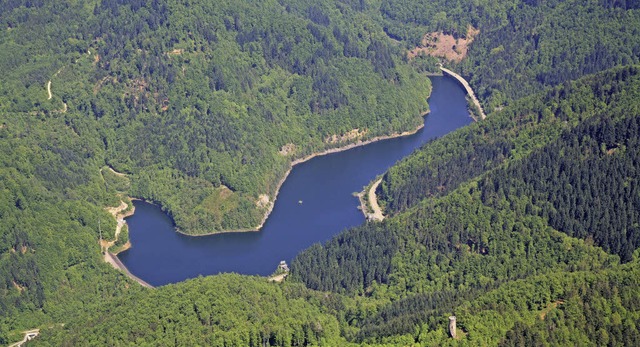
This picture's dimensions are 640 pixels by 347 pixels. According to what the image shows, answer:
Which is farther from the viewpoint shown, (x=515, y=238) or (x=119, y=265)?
(x=119, y=265)

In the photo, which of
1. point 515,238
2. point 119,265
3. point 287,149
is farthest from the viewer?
point 287,149

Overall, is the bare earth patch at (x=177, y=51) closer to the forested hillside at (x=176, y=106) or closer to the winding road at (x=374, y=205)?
the forested hillside at (x=176, y=106)

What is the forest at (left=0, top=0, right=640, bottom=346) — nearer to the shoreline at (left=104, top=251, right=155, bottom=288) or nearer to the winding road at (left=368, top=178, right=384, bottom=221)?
the winding road at (left=368, top=178, right=384, bottom=221)

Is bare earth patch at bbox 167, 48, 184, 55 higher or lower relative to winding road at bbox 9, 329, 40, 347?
higher

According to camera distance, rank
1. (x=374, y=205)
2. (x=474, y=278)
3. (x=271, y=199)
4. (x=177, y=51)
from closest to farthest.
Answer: (x=474, y=278)
(x=374, y=205)
(x=271, y=199)
(x=177, y=51)

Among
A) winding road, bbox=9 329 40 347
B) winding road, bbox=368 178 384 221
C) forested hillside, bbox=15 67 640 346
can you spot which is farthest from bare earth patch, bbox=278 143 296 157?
winding road, bbox=9 329 40 347

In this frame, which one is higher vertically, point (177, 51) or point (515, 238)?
point (177, 51)

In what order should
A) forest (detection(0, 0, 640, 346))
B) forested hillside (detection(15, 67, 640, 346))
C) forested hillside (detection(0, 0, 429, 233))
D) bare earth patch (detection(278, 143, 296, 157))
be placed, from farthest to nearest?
bare earth patch (detection(278, 143, 296, 157)) < forested hillside (detection(0, 0, 429, 233)) < forest (detection(0, 0, 640, 346)) < forested hillside (detection(15, 67, 640, 346))

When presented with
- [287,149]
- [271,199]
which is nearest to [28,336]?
[271,199]

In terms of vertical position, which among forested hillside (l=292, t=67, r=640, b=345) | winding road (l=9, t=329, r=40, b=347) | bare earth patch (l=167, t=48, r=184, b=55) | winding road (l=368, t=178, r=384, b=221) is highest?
bare earth patch (l=167, t=48, r=184, b=55)

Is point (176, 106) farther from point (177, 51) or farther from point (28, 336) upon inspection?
point (28, 336)
